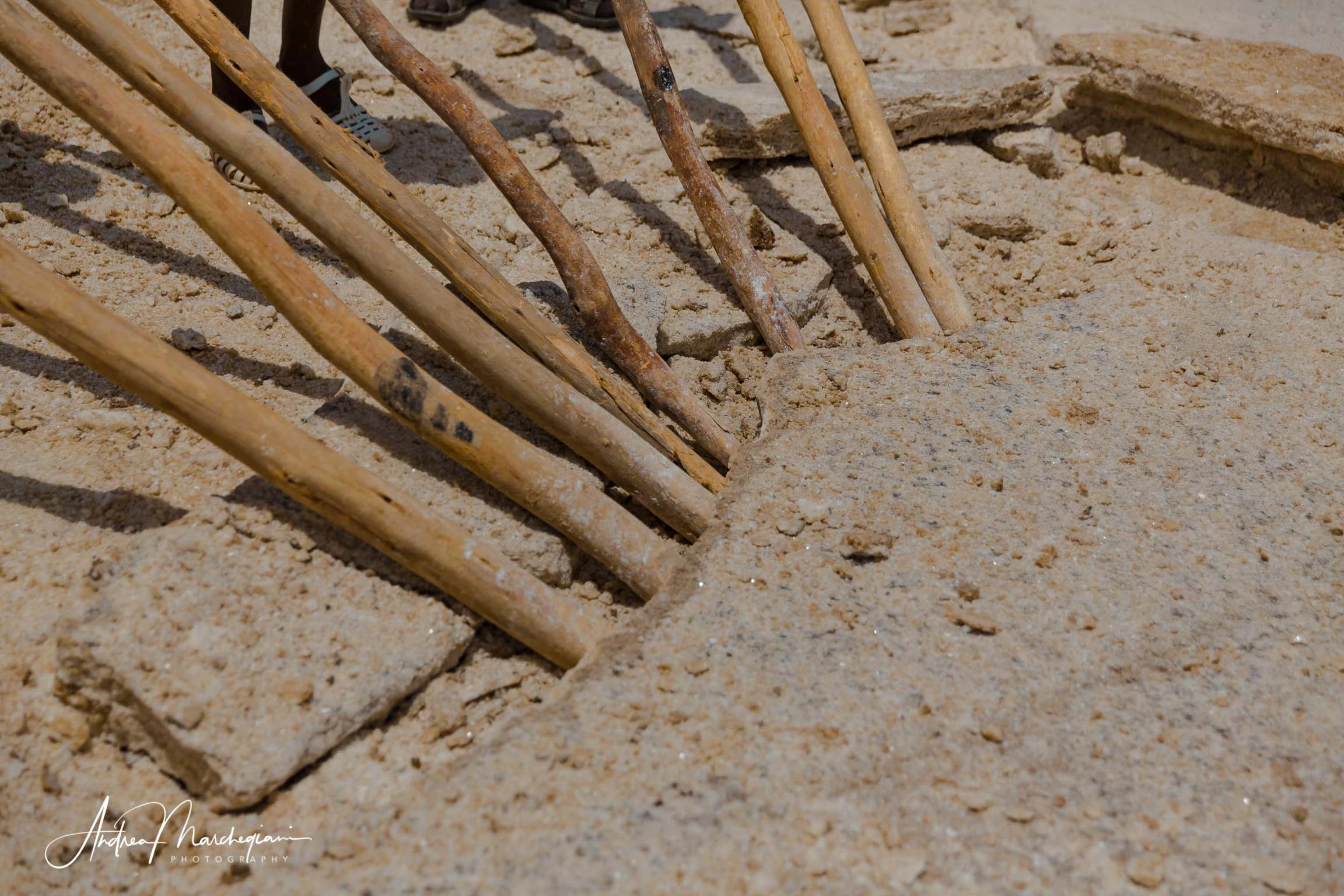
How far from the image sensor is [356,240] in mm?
2318

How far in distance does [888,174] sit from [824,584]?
1.63 metres

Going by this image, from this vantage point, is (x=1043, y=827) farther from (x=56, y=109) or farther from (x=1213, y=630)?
(x=56, y=109)

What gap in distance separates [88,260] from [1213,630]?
3.36 m

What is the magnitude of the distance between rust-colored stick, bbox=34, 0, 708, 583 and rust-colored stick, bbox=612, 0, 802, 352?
89 centimetres

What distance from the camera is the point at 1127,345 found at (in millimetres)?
3041

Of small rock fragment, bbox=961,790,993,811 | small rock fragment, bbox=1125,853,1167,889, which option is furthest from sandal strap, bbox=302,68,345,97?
small rock fragment, bbox=1125,853,1167,889

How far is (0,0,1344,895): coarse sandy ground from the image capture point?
5.95ft

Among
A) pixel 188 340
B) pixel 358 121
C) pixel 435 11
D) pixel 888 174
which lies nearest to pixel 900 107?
pixel 888 174

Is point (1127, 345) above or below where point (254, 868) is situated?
above

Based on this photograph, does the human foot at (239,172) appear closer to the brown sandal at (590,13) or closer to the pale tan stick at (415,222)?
the pale tan stick at (415,222)

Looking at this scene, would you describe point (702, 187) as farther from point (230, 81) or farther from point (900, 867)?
point (900, 867)

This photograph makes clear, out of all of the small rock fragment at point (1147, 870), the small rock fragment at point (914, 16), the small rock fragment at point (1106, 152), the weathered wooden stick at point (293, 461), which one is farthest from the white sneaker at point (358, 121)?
the small rock fragment at point (1147, 870)

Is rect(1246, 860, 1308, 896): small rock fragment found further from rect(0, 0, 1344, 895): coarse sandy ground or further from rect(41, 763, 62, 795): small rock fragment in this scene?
rect(41, 763, 62, 795): small rock fragment

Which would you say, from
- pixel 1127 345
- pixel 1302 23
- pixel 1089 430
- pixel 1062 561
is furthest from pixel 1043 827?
pixel 1302 23
